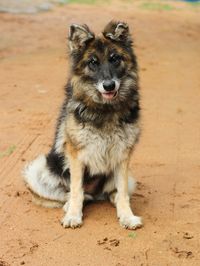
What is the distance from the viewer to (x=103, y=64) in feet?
18.8

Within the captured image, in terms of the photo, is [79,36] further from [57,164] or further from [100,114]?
[57,164]

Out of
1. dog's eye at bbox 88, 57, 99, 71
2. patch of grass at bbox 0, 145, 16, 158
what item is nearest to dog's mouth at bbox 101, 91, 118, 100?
dog's eye at bbox 88, 57, 99, 71

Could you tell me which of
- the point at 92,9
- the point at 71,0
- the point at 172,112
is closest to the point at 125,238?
the point at 172,112

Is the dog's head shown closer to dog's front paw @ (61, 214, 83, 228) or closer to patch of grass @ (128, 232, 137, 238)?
dog's front paw @ (61, 214, 83, 228)

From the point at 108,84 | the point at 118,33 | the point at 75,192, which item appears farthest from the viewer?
the point at 75,192

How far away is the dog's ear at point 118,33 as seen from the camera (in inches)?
230

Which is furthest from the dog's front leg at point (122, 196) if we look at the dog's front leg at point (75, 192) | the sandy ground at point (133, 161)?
the dog's front leg at point (75, 192)

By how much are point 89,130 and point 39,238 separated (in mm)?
1185

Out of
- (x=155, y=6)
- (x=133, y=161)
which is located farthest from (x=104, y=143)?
(x=155, y=6)

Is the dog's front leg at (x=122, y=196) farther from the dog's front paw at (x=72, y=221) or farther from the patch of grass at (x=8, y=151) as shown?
the patch of grass at (x=8, y=151)

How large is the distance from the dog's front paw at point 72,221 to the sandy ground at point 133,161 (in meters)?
0.07

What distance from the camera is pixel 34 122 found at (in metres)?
8.98

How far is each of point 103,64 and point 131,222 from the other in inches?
63.4

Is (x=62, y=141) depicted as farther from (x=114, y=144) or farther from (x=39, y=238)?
(x=39, y=238)
